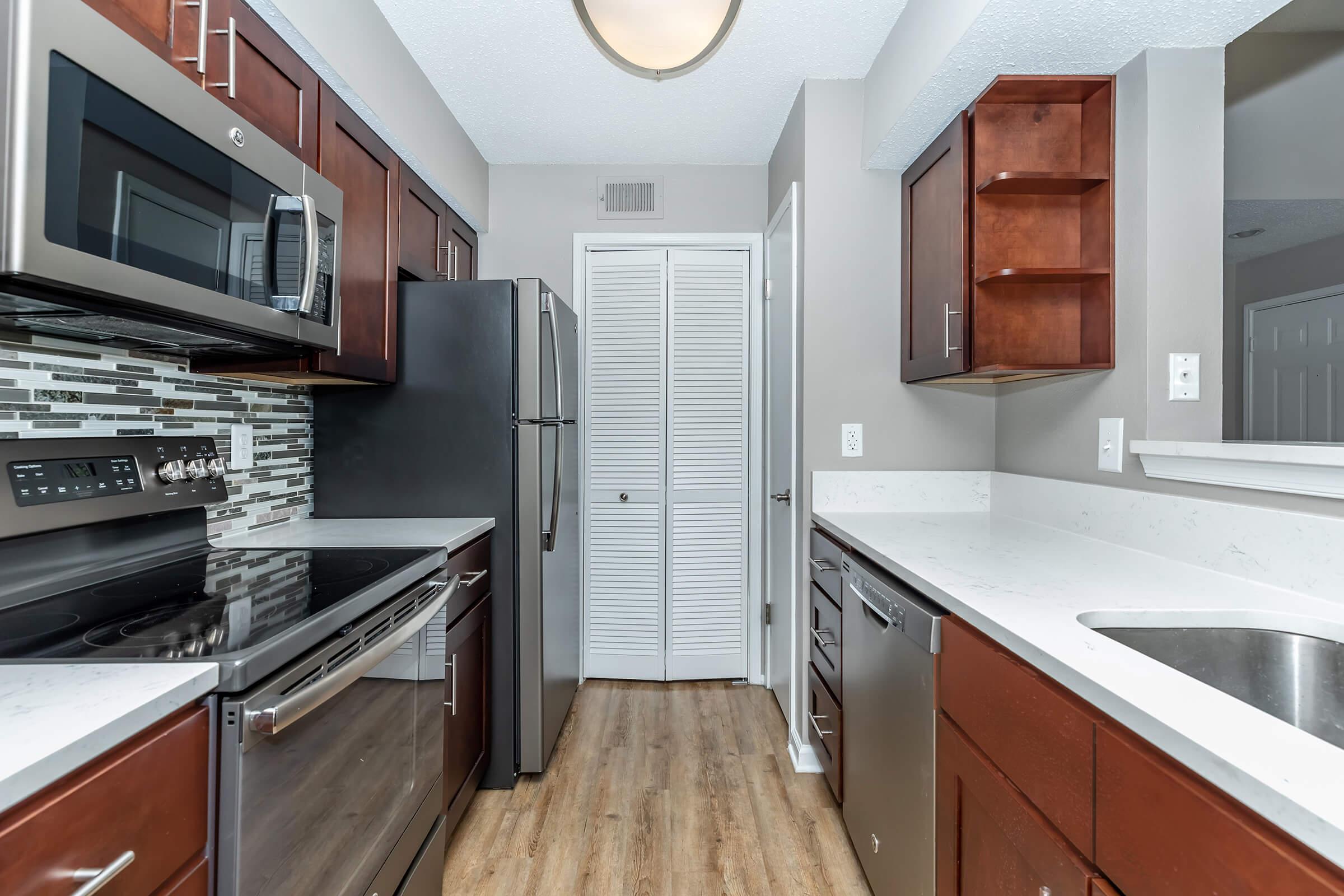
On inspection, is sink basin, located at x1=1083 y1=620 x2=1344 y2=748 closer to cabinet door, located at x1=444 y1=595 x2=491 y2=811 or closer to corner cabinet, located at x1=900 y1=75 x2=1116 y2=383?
corner cabinet, located at x1=900 y1=75 x2=1116 y2=383

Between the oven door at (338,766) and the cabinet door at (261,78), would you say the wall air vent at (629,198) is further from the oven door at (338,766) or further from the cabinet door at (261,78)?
the oven door at (338,766)

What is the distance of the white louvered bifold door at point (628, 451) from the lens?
2.99 m

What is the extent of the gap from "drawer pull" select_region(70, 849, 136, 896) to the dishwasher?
3.96ft

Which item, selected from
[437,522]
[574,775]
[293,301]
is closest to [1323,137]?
[293,301]

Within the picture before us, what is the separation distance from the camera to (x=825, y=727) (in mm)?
2018

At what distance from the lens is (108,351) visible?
1.37 m

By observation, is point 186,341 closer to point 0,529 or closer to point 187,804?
point 0,529

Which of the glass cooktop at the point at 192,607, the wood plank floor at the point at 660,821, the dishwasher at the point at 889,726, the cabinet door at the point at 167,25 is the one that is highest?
the cabinet door at the point at 167,25

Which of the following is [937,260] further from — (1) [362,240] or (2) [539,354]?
(1) [362,240]

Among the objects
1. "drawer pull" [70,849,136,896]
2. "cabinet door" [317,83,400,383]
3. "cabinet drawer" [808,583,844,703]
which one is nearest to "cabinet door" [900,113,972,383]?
"cabinet drawer" [808,583,844,703]

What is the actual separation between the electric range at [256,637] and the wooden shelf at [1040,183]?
1.76 meters

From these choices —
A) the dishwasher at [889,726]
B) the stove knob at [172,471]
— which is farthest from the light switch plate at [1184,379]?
the stove knob at [172,471]

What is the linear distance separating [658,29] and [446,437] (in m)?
1.36

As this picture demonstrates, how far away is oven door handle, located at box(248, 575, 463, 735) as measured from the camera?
898 mm
